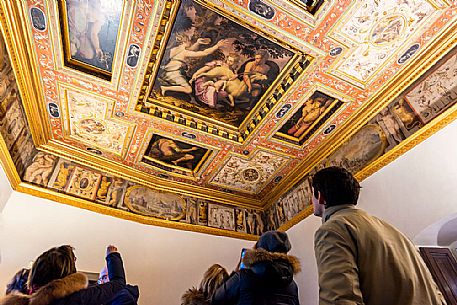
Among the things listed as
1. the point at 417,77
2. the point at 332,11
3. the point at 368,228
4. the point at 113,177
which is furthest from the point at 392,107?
the point at 113,177

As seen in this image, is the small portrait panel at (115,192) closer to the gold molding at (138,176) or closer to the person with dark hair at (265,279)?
the gold molding at (138,176)

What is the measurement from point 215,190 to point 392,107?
5348mm

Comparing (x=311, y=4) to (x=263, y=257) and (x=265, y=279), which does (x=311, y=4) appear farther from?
(x=265, y=279)

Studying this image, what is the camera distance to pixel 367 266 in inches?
68.5

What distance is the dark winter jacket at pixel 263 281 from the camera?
2.78 meters

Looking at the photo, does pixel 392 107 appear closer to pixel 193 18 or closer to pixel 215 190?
pixel 193 18

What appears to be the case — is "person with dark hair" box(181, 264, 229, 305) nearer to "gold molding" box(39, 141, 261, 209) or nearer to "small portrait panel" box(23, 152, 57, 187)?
"small portrait panel" box(23, 152, 57, 187)

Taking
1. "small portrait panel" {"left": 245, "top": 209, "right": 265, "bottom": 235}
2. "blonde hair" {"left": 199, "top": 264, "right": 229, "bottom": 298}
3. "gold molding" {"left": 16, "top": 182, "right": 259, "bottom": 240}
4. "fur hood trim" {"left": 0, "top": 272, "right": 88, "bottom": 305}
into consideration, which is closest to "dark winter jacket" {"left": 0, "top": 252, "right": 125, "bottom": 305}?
"fur hood trim" {"left": 0, "top": 272, "right": 88, "bottom": 305}

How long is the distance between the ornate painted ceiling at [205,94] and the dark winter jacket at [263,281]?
410 centimetres

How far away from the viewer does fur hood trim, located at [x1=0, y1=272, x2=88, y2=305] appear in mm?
2352

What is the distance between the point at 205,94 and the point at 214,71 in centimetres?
65

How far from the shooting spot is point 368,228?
1900mm

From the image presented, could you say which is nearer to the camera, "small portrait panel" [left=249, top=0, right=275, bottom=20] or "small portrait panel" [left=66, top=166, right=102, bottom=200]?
"small portrait panel" [left=249, top=0, right=275, bottom=20]

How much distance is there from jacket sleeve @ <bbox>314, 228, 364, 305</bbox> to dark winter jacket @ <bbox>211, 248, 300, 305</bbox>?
101 cm
